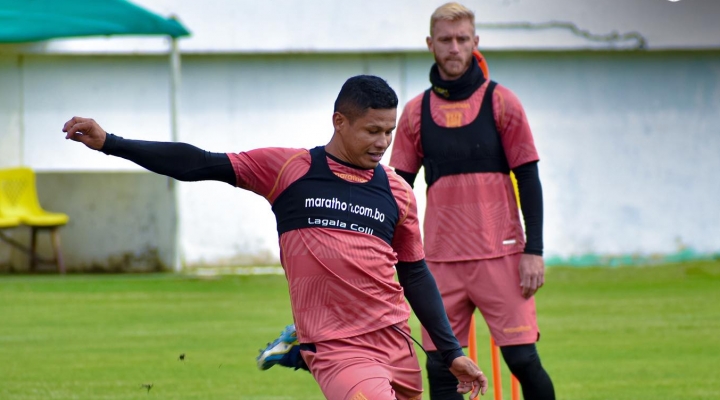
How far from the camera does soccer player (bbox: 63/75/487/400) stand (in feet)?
16.1

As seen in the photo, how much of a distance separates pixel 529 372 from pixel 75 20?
12.7m

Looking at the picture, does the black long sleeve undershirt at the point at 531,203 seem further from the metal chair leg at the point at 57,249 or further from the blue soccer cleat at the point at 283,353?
the metal chair leg at the point at 57,249

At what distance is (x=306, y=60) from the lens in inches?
794

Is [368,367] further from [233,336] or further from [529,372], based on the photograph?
[233,336]

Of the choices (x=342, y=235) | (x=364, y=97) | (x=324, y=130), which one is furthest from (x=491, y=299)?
(x=324, y=130)

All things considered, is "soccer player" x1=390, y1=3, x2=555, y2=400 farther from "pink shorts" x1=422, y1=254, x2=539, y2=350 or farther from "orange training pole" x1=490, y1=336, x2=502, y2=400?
"orange training pole" x1=490, y1=336, x2=502, y2=400

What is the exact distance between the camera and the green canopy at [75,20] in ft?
57.1

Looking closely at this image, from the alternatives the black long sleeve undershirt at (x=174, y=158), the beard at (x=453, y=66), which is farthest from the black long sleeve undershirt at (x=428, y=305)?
the beard at (x=453, y=66)

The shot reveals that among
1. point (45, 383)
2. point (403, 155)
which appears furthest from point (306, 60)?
point (403, 155)

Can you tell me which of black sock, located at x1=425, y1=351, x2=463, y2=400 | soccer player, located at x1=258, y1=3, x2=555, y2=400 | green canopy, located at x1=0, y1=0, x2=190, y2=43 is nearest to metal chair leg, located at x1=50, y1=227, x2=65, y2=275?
green canopy, located at x1=0, y1=0, x2=190, y2=43

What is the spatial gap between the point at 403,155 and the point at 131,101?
1349 cm

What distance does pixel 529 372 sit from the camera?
21.9 feet

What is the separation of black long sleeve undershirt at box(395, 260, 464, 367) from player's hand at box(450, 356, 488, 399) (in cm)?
9

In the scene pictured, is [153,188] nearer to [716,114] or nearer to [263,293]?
[263,293]
